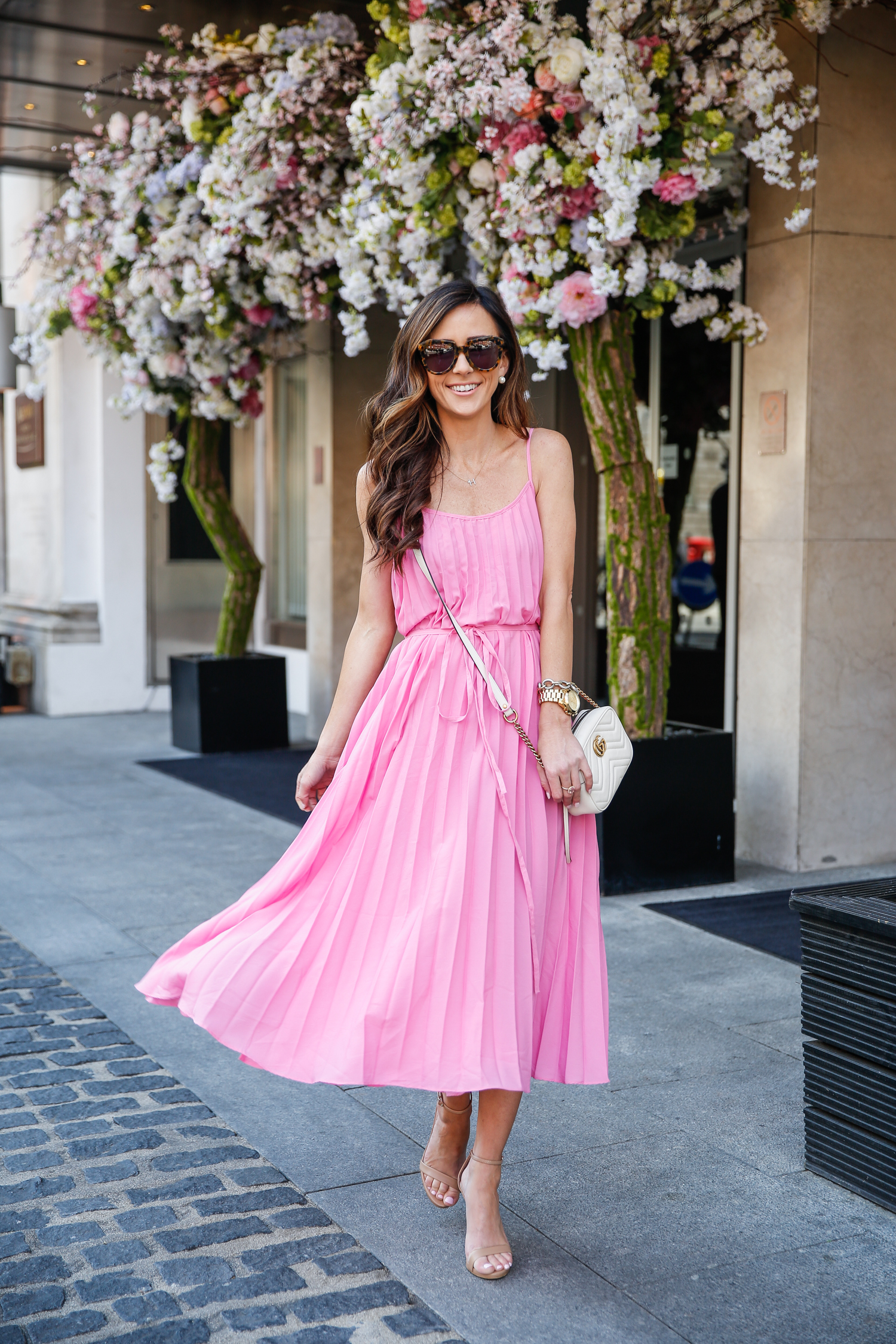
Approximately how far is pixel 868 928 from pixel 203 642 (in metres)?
10.9

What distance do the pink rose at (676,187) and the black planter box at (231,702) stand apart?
18.3 ft

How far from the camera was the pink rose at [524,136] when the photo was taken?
218 inches

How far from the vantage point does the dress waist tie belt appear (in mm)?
2744

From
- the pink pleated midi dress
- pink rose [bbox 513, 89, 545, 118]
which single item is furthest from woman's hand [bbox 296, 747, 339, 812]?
pink rose [bbox 513, 89, 545, 118]

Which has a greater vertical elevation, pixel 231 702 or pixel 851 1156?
Result: pixel 231 702

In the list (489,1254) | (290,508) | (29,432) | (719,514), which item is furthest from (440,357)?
(29,432)

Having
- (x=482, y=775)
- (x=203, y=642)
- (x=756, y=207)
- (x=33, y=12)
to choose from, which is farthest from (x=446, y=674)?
(x=203, y=642)

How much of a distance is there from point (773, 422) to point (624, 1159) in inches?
153

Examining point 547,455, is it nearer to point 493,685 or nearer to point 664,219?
point 493,685

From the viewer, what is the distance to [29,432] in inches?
519

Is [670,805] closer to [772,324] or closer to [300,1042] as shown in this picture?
[772,324]

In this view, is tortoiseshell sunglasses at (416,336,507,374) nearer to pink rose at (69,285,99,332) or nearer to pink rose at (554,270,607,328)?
pink rose at (554,270,607,328)

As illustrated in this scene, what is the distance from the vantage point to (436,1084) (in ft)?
8.61

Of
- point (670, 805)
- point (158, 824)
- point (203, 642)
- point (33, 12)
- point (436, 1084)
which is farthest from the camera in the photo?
point (203, 642)
